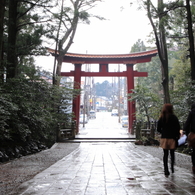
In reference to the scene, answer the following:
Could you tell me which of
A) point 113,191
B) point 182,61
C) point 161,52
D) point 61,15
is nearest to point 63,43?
point 61,15

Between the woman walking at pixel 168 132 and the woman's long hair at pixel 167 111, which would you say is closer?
the woman walking at pixel 168 132

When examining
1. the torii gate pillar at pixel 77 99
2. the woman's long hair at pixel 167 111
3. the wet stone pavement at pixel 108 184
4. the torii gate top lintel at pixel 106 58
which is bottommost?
the wet stone pavement at pixel 108 184

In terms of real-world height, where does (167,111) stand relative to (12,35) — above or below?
below

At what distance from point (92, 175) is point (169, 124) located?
1836 mm

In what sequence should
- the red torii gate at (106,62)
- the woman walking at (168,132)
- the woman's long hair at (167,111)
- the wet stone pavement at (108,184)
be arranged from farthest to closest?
the red torii gate at (106,62) → the woman's long hair at (167,111) → the woman walking at (168,132) → the wet stone pavement at (108,184)

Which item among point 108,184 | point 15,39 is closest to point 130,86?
point 15,39

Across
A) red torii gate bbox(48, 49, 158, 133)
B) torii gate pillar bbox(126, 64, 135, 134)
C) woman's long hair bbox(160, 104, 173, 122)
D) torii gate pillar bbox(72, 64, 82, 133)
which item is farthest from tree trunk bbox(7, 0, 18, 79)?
torii gate pillar bbox(126, 64, 135, 134)

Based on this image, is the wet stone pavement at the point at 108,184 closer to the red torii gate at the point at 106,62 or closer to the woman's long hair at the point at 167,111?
the woman's long hair at the point at 167,111

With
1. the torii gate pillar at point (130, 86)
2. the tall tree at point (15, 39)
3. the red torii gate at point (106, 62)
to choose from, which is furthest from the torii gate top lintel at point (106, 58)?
the tall tree at point (15, 39)

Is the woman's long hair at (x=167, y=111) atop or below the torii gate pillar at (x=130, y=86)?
below

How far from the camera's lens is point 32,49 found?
11016 mm

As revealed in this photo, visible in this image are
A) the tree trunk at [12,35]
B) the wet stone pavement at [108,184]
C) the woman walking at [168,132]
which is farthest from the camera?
the tree trunk at [12,35]

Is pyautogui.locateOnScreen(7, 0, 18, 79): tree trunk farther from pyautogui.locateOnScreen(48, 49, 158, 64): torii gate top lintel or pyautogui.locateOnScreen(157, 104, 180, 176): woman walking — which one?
pyautogui.locateOnScreen(48, 49, 158, 64): torii gate top lintel

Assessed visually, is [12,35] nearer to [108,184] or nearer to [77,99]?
[108,184]
